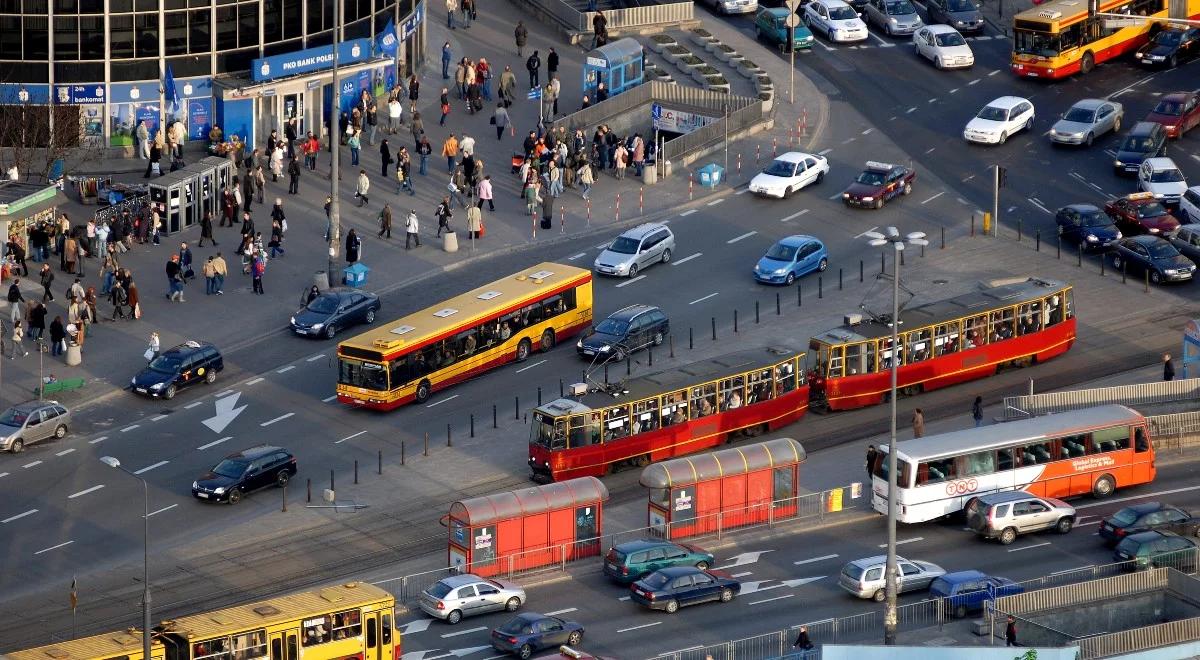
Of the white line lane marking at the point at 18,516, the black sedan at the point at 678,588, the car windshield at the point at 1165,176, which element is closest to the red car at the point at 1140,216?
the car windshield at the point at 1165,176

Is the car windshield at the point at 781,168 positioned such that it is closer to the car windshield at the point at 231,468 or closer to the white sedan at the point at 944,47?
the white sedan at the point at 944,47

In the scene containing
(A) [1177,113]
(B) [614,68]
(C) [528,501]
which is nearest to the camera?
(C) [528,501]

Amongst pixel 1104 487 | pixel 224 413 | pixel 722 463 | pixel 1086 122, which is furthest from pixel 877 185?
pixel 224 413

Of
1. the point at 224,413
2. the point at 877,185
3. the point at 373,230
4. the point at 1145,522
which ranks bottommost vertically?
the point at 373,230

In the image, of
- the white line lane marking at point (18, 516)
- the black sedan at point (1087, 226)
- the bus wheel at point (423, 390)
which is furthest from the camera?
the black sedan at point (1087, 226)

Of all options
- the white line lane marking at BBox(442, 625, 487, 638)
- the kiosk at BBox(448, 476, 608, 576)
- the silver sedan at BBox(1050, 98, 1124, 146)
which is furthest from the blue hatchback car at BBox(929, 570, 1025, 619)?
the silver sedan at BBox(1050, 98, 1124, 146)

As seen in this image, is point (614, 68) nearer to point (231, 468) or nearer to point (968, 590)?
point (231, 468)

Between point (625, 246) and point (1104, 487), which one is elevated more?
point (1104, 487)
